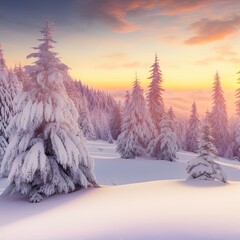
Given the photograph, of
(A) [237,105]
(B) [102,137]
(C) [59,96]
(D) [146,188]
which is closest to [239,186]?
(D) [146,188]

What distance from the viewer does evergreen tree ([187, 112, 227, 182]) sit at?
13156 mm

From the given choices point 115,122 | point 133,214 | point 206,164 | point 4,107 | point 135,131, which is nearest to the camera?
point 133,214

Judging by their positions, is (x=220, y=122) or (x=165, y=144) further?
(x=220, y=122)

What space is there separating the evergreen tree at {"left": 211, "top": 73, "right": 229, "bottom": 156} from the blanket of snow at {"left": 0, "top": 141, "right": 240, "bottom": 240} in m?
45.9

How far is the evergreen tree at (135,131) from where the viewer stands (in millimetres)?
37125

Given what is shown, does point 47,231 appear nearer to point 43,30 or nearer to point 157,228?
point 157,228

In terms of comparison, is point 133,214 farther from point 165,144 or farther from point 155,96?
point 155,96

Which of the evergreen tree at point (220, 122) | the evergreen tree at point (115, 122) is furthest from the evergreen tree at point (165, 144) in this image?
the evergreen tree at point (115, 122)

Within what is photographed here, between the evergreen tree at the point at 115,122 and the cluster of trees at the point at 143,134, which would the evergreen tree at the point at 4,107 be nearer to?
the cluster of trees at the point at 143,134

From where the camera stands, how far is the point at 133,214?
830 centimetres

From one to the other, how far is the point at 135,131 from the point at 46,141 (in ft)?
83.1

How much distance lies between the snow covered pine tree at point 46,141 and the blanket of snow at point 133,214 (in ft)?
2.00

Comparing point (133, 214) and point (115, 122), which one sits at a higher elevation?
A: point (115, 122)

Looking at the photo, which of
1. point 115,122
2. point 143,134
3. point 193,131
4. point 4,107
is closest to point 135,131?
point 143,134
